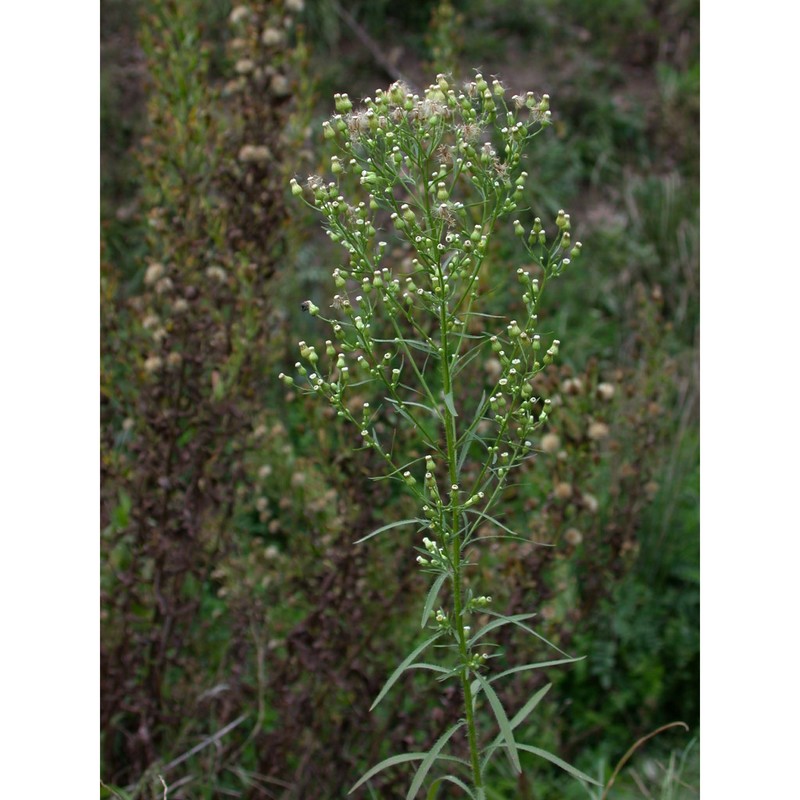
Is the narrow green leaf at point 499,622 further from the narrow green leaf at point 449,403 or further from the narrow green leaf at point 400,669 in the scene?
the narrow green leaf at point 449,403

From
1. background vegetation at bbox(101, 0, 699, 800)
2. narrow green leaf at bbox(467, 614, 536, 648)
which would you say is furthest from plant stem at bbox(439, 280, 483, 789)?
background vegetation at bbox(101, 0, 699, 800)

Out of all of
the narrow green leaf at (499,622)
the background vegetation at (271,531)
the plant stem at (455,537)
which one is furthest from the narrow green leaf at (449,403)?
the background vegetation at (271,531)

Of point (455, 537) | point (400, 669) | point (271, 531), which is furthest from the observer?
point (271, 531)

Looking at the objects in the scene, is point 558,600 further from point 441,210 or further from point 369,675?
point 441,210

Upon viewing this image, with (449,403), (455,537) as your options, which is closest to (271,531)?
(455,537)

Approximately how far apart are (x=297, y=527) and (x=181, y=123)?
1319 mm

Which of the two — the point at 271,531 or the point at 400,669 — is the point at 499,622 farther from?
the point at 271,531

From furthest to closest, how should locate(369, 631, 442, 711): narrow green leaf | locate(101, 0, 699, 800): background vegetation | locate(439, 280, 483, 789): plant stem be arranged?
1. locate(101, 0, 699, 800): background vegetation
2. locate(439, 280, 483, 789): plant stem
3. locate(369, 631, 442, 711): narrow green leaf

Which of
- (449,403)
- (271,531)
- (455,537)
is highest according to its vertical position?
(449,403)

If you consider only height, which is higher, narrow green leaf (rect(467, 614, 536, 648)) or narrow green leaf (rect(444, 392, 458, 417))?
narrow green leaf (rect(444, 392, 458, 417))

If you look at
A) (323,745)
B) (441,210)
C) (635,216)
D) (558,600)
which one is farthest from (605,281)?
(441,210)

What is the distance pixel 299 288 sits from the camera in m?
5.05

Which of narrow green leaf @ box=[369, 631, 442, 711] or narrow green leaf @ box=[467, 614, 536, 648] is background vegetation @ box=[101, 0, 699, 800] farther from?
narrow green leaf @ box=[369, 631, 442, 711]

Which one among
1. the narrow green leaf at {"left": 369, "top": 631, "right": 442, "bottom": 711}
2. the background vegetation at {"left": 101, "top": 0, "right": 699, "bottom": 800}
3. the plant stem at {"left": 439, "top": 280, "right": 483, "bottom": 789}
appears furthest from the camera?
the background vegetation at {"left": 101, "top": 0, "right": 699, "bottom": 800}
